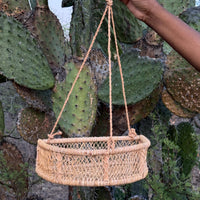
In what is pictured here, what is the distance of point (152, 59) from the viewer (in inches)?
65.7

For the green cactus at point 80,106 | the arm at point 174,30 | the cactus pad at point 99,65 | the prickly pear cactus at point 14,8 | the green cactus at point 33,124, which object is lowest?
the green cactus at point 33,124

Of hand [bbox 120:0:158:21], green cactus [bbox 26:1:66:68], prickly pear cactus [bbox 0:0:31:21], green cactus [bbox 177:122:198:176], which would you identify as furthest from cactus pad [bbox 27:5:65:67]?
hand [bbox 120:0:158:21]

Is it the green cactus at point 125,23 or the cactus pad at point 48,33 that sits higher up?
the green cactus at point 125,23

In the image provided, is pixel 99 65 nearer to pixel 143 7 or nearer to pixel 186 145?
pixel 186 145

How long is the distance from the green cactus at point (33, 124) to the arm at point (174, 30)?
1.27 metres

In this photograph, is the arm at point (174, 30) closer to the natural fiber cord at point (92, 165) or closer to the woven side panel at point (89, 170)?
the natural fiber cord at point (92, 165)

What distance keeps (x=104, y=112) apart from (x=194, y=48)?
3.87 feet

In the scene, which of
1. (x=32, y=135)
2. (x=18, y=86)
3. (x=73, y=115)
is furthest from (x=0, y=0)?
(x=73, y=115)

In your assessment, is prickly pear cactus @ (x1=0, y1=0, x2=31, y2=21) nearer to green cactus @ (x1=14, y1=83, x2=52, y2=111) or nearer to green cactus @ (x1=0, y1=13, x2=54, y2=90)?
green cactus @ (x1=0, y1=13, x2=54, y2=90)

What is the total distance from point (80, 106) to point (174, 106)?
1.77 ft

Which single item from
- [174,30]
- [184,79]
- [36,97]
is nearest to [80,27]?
[36,97]

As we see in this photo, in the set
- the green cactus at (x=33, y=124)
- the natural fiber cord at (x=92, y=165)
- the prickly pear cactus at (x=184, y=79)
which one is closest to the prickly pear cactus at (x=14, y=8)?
the green cactus at (x=33, y=124)

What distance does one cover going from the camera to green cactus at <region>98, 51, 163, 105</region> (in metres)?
1.60

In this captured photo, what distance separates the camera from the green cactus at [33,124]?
1922 millimetres
